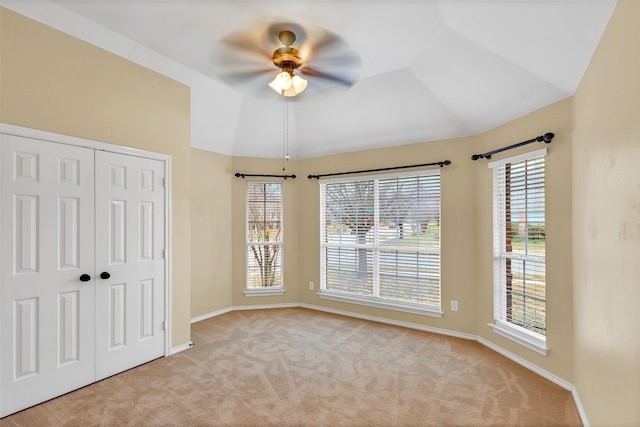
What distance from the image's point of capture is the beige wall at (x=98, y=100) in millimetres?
2201

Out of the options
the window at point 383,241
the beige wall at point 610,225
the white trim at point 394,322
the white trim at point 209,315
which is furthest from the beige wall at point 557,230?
the white trim at point 209,315

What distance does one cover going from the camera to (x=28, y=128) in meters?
2.25

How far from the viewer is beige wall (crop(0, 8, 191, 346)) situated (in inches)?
86.7

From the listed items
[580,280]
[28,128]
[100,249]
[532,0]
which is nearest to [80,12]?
[28,128]

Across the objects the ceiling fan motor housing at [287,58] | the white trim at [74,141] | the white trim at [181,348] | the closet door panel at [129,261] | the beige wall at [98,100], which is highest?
the ceiling fan motor housing at [287,58]

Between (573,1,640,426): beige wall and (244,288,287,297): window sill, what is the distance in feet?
12.1

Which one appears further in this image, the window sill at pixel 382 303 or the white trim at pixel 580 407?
the window sill at pixel 382 303

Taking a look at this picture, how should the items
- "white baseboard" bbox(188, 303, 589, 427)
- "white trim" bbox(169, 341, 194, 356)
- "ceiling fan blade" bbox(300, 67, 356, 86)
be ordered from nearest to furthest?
"white baseboard" bbox(188, 303, 589, 427) < "ceiling fan blade" bbox(300, 67, 356, 86) < "white trim" bbox(169, 341, 194, 356)

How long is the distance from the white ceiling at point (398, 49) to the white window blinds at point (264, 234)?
1.32 m

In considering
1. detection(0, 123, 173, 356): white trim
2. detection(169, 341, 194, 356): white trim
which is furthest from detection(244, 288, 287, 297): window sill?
detection(0, 123, 173, 356): white trim

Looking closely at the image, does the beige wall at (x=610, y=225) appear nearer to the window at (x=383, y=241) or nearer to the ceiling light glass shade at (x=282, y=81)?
the window at (x=383, y=241)

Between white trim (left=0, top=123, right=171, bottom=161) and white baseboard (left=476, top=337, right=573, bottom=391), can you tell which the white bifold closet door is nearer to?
white trim (left=0, top=123, right=171, bottom=161)

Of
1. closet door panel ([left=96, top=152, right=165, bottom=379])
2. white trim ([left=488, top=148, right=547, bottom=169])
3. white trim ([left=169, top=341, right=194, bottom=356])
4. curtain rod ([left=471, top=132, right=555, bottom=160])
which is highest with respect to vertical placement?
curtain rod ([left=471, top=132, right=555, bottom=160])

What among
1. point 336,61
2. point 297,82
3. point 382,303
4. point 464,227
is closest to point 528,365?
point 464,227
